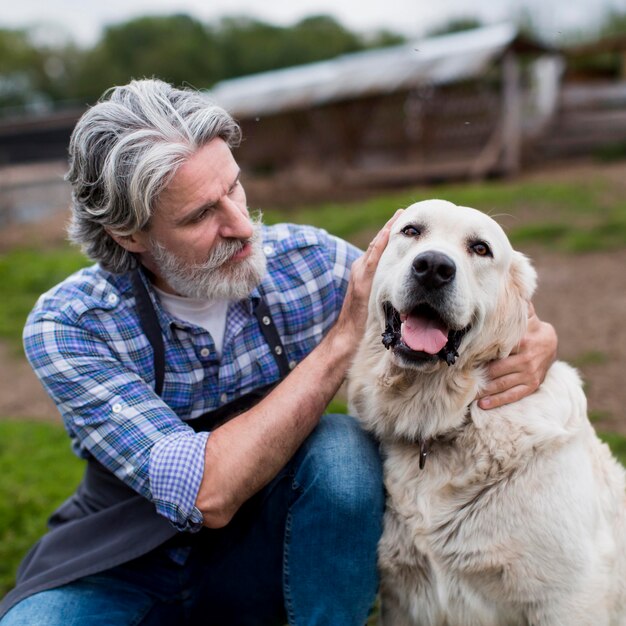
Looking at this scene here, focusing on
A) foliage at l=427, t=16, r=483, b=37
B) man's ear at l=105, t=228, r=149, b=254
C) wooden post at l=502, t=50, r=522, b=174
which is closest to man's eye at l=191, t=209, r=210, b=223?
man's ear at l=105, t=228, r=149, b=254

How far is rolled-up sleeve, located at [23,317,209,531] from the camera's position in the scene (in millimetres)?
2035

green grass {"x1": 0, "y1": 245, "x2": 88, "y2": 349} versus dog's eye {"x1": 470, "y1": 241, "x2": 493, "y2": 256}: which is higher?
dog's eye {"x1": 470, "y1": 241, "x2": 493, "y2": 256}

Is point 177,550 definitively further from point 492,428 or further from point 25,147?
point 25,147

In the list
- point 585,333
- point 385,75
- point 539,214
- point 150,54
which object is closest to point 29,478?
point 585,333

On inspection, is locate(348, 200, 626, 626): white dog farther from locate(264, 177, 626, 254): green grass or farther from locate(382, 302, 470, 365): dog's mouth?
locate(264, 177, 626, 254): green grass

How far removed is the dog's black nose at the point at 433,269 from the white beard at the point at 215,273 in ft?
2.03

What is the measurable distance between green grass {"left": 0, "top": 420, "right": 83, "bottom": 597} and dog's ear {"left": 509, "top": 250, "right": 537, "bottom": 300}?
237 centimetres

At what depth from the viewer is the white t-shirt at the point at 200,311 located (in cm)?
243

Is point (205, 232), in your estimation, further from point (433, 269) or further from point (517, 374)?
point (517, 374)

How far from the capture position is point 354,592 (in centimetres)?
210

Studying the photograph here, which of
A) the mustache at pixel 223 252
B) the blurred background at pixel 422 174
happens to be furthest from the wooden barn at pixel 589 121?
the mustache at pixel 223 252

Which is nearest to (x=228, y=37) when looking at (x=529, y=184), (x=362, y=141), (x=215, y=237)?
(x=362, y=141)

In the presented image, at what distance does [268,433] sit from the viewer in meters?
2.11

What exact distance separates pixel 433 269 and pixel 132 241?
1.04m
